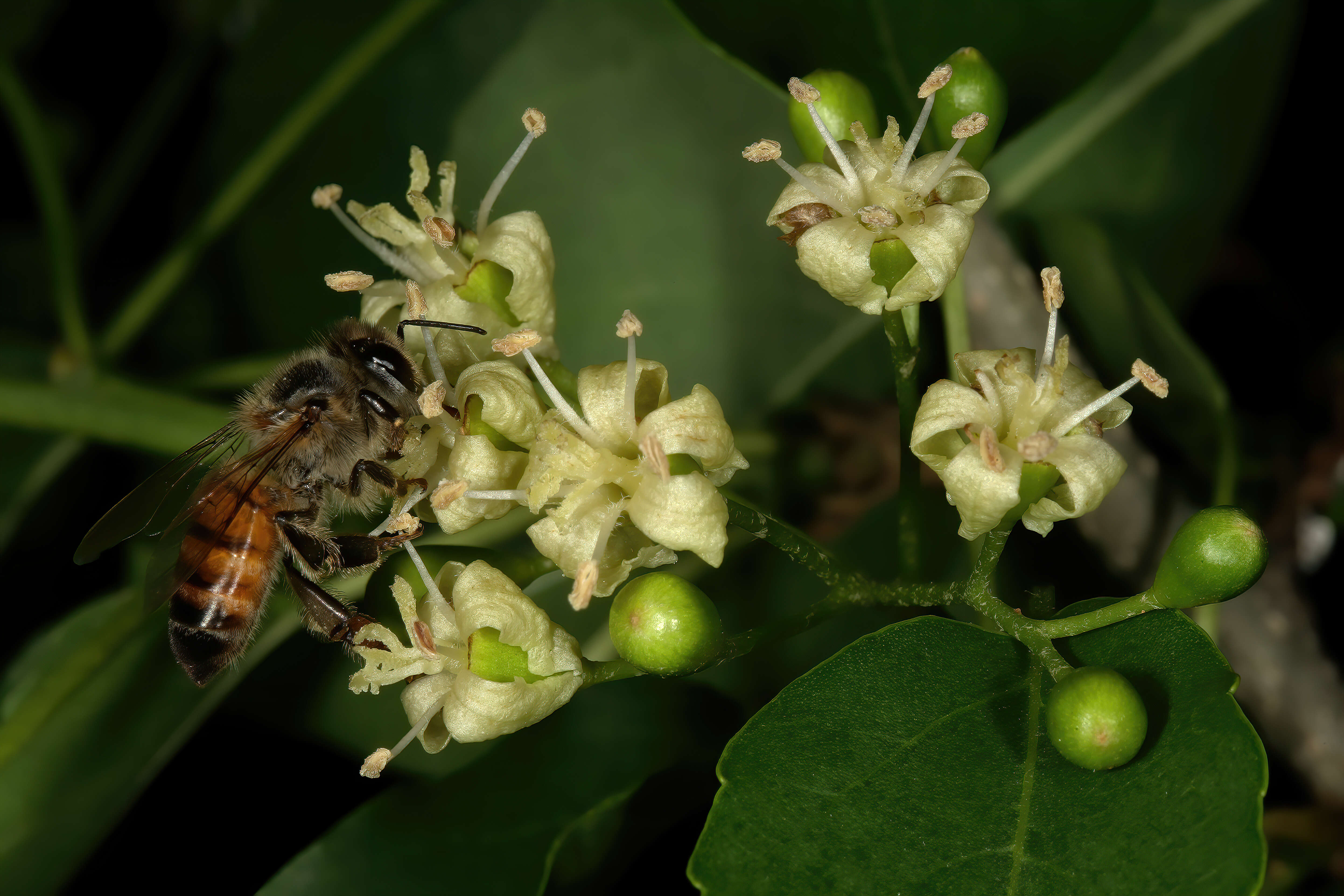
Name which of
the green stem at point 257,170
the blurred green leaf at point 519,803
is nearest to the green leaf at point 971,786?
the blurred green leaf at point 519,803

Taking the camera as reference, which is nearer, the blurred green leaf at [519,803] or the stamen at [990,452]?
the stamen at [990,452]

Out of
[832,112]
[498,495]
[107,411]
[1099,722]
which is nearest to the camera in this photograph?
[1099,722]

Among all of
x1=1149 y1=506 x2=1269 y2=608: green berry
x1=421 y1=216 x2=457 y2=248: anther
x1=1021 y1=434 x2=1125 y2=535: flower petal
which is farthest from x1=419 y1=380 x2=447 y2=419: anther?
x1=1149 y1=506 x2=1269 y2=608: green berry

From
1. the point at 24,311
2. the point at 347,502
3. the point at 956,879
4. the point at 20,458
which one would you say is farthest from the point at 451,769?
the point at 24,311

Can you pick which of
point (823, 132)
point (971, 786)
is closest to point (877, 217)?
point (823, 132)

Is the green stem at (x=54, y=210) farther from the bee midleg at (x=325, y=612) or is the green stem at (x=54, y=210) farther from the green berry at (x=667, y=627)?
the green berry at (x=667, y=627)

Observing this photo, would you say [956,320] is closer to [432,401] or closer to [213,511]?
[432,401]
